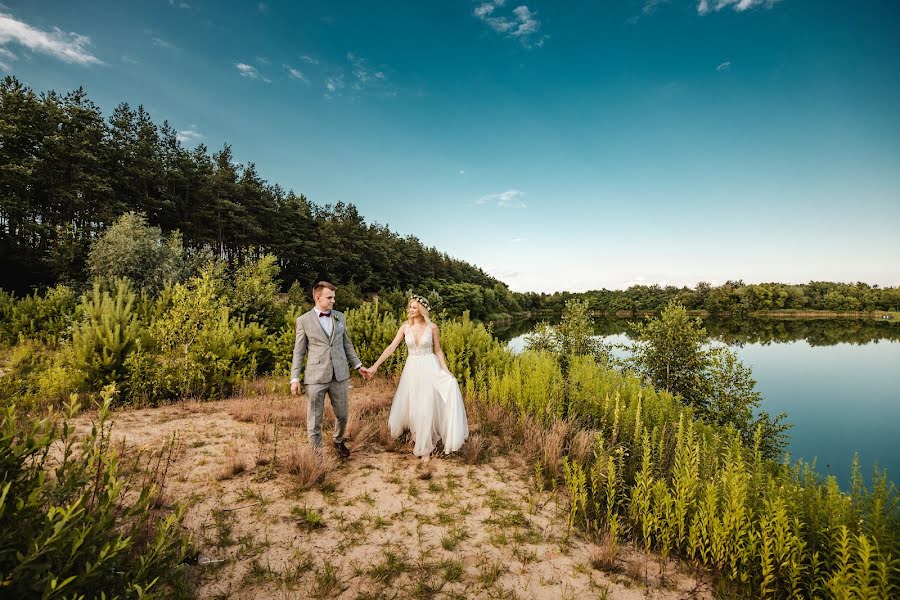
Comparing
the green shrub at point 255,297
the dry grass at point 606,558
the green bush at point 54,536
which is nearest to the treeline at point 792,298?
the green shrub at point 255,297

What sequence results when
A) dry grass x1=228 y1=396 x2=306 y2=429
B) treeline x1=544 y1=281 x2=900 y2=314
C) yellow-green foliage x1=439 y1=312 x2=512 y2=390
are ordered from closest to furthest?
dry grass x1=228 y1=396 x2=306 y2=429 < yellow-green foliage x1=439 y1=312 x2=512 y2=390 < treeline x1=544 y1=281 x2=900 y2=314

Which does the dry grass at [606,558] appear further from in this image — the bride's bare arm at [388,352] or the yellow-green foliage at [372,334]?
the yellow-green foliage at [372,334]

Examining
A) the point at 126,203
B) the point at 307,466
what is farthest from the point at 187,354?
the point at 126,203

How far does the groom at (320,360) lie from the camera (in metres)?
5.12

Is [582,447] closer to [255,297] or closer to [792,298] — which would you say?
[255,297]

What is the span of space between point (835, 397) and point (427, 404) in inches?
1106

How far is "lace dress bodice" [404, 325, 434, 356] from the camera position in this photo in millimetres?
6059

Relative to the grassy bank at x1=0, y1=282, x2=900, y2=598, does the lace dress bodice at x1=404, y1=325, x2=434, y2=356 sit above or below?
above

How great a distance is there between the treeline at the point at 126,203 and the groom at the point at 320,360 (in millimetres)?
11409

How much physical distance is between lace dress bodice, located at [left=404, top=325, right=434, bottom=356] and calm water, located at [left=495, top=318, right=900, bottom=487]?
17.6ft

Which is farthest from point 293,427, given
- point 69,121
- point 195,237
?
point 195,237

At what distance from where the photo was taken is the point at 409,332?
242 inches

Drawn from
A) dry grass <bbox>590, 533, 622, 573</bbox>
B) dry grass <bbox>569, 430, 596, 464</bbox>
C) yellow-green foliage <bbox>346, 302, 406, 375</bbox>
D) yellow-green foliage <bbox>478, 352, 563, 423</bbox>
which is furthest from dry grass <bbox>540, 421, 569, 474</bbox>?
yellow-green foliage <bbox>346, 302, 406, 375</bbox>

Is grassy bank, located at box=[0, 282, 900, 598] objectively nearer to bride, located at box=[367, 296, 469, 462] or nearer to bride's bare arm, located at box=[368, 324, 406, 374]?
bride, located at box=[367, 296, 469, 462]
